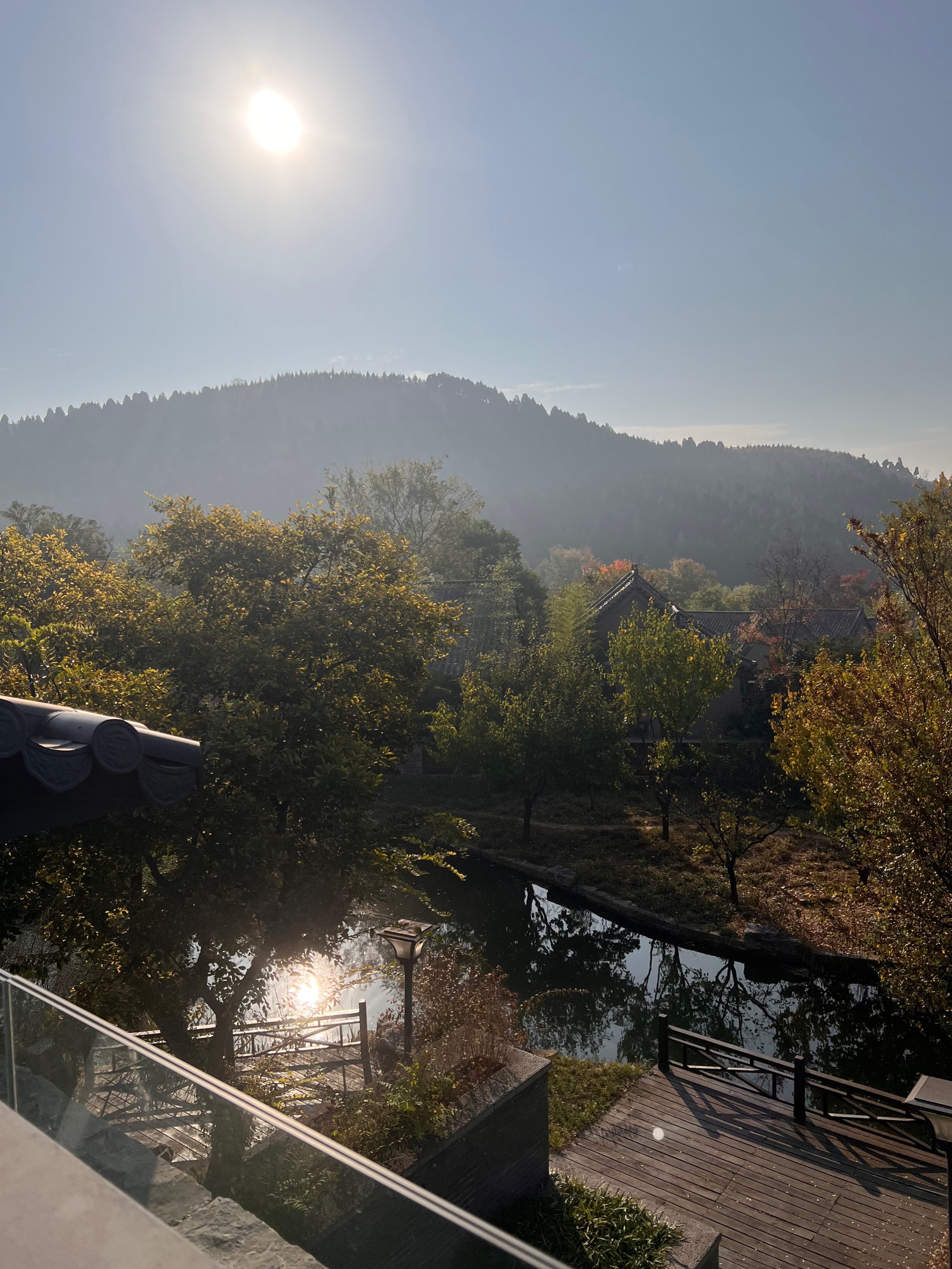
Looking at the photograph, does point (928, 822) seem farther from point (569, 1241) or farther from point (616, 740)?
point (616, 740)

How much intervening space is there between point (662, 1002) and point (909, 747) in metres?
8.48

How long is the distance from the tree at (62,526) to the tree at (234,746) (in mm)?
31137

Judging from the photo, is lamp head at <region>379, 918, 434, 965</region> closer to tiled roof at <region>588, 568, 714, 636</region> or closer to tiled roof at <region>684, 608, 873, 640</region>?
tiled roof at <region>588, 568, 714, 636</region>

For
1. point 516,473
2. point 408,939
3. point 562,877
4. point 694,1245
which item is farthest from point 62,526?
point 516,473

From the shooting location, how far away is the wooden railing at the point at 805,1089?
10.0 metres

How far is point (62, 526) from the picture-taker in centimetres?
4312

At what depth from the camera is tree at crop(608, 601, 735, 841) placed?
24688 mm

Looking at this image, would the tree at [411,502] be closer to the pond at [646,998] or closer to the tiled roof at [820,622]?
the tiled roof at [820,622]

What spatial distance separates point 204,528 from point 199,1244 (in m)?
10.3

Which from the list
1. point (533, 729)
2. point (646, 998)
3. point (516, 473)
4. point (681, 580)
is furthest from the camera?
point (516, 473)

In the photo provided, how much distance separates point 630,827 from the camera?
82.3 feet

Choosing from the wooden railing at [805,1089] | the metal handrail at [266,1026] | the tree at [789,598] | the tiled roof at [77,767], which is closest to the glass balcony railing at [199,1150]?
the tiled roof at [77,767]

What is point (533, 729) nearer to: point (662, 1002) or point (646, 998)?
point (646, 998)

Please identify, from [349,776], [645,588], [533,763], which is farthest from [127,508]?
[349,776]
